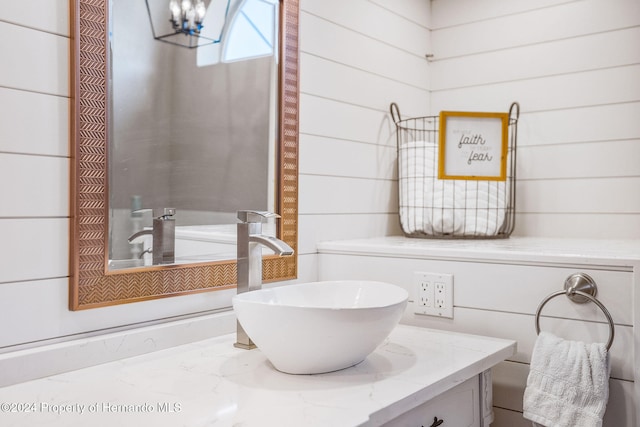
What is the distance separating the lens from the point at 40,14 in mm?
988

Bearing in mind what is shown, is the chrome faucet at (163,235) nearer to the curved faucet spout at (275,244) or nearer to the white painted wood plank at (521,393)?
the curved faucet spout at (275,244)

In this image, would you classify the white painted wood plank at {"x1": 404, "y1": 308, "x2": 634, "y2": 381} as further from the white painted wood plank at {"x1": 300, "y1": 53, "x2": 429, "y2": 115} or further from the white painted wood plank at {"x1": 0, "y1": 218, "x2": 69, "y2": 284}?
the white painted wood plank at {"x1": 0, "y1": 218, "x2": 69, "y2": 284}

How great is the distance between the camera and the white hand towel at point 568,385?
1118 mm

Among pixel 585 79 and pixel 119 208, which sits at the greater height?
pixel 585 79

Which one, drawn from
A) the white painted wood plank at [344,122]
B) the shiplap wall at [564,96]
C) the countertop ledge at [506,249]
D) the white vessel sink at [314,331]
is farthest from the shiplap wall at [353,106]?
the white vessel sink at [314,331]


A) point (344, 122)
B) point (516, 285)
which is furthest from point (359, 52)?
point (516, 285)

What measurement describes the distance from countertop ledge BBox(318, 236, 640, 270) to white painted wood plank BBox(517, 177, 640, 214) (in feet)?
0.39

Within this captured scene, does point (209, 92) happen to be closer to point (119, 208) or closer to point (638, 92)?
point (119, 208)

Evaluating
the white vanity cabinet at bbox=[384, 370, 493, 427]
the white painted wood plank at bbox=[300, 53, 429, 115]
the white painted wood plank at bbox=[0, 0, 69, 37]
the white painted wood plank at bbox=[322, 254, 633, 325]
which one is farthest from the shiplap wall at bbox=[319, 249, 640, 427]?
the white painted wood plank at bbox=[0, 0, 69, 37]

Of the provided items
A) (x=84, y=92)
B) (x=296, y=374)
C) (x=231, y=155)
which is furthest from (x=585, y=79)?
(x=84, y=92)

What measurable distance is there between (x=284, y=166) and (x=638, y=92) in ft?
3.54

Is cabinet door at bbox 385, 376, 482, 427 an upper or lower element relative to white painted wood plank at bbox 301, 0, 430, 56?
lower

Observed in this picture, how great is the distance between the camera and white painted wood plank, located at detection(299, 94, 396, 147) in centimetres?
156

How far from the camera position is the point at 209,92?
1.32 metres
